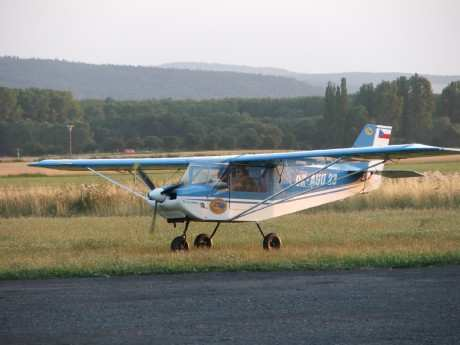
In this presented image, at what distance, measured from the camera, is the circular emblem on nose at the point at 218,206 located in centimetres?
1720

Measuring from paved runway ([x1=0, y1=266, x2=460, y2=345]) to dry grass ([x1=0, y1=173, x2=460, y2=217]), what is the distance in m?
15.4

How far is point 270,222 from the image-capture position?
2483cm

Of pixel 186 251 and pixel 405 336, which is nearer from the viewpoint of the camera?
pixel 405 336

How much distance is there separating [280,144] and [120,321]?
76030 mm

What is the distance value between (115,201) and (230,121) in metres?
79.0

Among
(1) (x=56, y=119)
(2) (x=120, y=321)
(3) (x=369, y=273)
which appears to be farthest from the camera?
(1) (x=56, y=119)

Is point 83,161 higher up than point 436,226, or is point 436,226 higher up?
point 83,161

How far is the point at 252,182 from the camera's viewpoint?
18.0 m

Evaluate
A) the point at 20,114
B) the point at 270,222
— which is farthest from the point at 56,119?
the point at 270,222

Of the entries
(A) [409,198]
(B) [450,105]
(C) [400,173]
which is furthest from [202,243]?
(B) [450,105]

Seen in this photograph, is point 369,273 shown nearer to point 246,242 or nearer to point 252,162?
point 252,162

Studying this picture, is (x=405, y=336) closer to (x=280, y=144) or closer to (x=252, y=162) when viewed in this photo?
(x=252, y=162)

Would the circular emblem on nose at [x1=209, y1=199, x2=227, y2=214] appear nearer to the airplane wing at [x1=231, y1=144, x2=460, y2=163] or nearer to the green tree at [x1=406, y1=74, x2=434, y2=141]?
the airplane wing at [x1=231, y1=144, x2=460, y2=163]

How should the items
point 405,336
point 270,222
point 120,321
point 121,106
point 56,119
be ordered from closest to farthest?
point 405,336
point 120,321
point 270,222
point 56,119
point 121,106
